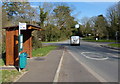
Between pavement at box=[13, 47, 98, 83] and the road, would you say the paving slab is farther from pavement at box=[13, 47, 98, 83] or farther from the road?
the road

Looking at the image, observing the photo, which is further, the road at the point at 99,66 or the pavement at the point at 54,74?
the road at the point at 99,66

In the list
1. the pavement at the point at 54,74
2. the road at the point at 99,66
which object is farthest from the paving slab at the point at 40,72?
the road at the point at 99,66

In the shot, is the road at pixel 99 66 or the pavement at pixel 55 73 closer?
the pavement at pixel 55 73

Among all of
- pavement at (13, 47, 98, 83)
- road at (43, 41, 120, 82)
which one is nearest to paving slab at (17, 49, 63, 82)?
pavement at (13, 47, 98, 83)

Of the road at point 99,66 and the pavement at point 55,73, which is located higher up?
the pavement at point 55,73

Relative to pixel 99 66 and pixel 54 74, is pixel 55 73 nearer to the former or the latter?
pixel 54 74

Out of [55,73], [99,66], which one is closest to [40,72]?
[55,73]

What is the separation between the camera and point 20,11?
88.2 feet

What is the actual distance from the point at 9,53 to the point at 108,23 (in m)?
60.1

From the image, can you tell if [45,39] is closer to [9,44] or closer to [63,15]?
[63,15]

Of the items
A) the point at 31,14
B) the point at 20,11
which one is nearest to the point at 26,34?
the point at 20,11

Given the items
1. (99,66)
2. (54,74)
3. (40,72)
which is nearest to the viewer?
(54,74)

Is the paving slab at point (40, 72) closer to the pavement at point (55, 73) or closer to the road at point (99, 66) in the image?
the pavement at point (55, 73)

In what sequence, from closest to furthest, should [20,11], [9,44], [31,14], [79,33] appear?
[9,44] → [20,11] → [31,14] → [79,33]
